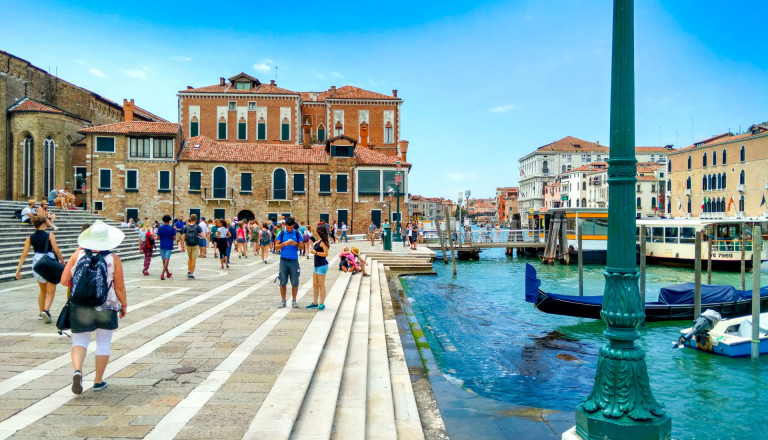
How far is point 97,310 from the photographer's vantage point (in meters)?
4.41

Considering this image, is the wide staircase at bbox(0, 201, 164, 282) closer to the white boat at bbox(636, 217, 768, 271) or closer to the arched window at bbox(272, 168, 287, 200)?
the arched window at bbox(272, 168, 287, 200)

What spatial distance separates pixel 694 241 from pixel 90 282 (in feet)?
88.2

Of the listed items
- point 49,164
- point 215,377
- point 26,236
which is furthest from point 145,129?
point 215,377

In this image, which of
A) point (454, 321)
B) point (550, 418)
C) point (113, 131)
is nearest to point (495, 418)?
point (550, 418)

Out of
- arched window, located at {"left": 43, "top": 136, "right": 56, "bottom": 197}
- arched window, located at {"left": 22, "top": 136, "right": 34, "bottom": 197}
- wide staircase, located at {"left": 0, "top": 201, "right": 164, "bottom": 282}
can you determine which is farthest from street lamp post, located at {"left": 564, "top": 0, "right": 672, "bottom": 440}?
arched window, located at {"left": 22, "top": 136, "right": 34, "bottom": 197}

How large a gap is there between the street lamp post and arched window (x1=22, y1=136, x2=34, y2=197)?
38854mm

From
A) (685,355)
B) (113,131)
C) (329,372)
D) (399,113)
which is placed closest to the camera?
(329,372)

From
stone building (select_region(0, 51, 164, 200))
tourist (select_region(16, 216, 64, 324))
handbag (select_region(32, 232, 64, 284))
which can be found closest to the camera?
handbag (select_region(32, 232, 64, 284))

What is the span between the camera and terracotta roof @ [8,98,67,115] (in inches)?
1325

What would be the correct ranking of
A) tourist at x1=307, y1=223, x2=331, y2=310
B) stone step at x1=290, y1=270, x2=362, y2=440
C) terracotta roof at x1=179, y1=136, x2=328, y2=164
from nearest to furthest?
1. stone step at x1=290, y1=270, x2=362, y2=440
2. tourist at x1=307, y1=223, x2=331, y2=310
3. terracotta roof at x1=179, y1=136, x2=328, y2=164

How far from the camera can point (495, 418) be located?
5.47 metres

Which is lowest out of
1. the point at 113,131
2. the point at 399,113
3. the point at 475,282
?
the point at 475,282

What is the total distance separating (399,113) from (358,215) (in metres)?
12.0

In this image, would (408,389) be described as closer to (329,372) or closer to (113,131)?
(329,372)
